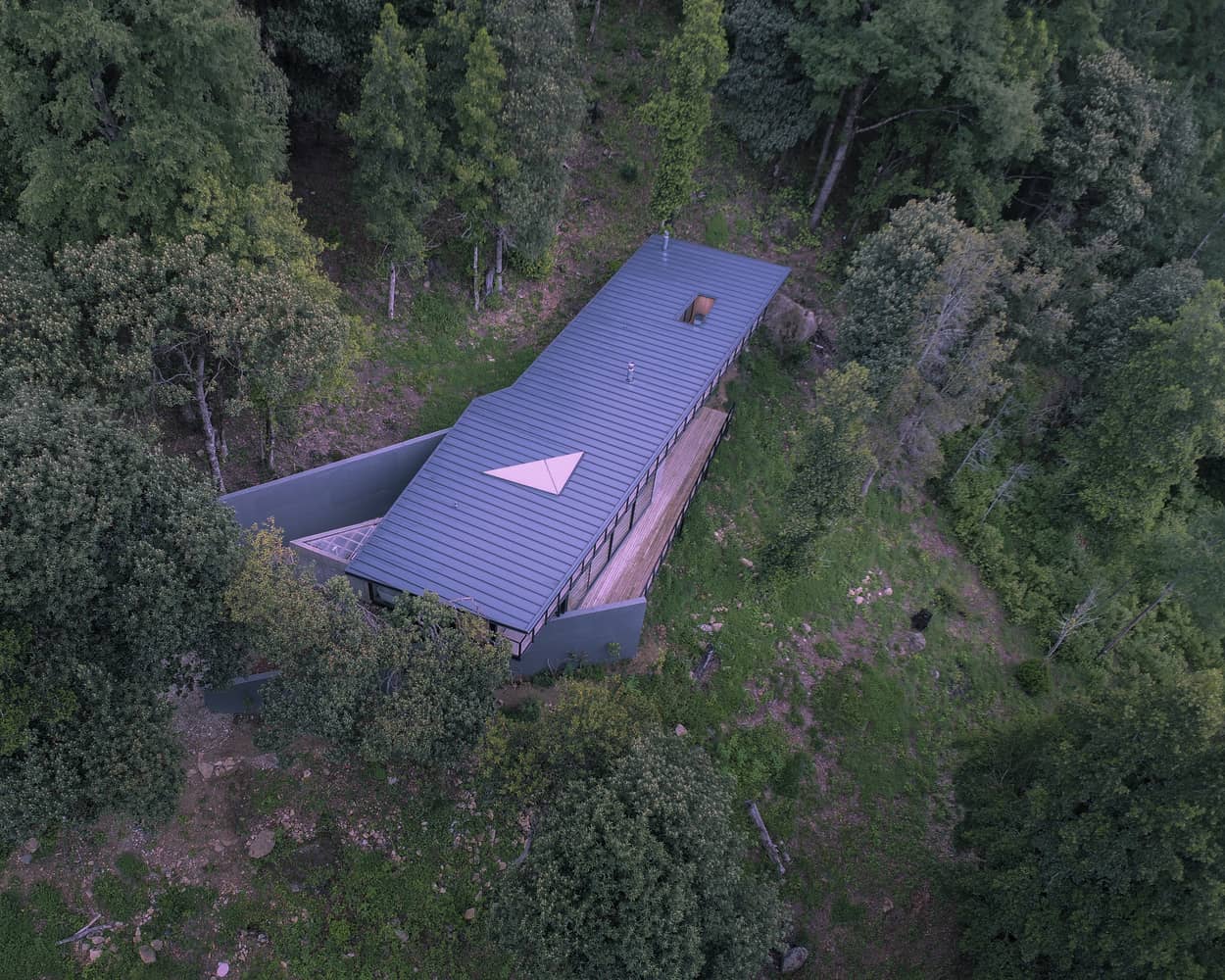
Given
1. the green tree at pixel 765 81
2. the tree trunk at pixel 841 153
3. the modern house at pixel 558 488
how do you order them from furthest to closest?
the tree trunk at pixel 841 153 → the green tree at pixel 765 81 → the modern house at pixel 558 488

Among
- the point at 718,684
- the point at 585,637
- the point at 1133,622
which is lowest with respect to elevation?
the point at 718,684

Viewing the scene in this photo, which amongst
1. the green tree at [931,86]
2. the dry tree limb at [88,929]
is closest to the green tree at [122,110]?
the dry tree limb at [88,929]

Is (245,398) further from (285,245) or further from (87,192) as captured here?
(87,192)

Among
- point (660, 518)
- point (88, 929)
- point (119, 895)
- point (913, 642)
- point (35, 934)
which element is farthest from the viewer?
point (913, 642)

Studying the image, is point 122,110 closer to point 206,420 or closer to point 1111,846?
point 206,420

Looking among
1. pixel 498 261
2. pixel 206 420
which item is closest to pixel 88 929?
pixel 206 420

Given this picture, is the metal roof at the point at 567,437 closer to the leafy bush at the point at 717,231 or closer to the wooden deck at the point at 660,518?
the wooden deck at the point at 660,518
